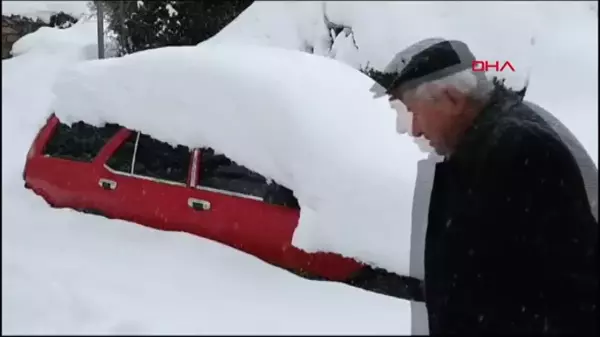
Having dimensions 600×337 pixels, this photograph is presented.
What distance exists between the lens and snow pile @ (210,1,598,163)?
58.1 inches

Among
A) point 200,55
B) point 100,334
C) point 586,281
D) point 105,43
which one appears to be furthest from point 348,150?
point 100,334

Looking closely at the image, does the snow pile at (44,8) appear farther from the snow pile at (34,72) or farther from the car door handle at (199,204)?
the car door handle at (199,204)

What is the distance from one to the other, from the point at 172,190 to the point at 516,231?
1.83 m

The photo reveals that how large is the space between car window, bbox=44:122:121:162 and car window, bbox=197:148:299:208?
0.43 metres

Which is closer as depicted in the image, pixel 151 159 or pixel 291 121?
pixel 291 121

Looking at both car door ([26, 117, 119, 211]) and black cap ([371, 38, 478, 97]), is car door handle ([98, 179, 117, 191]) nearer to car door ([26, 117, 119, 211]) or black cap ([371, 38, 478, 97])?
car door ([26, 117, 119, 211])

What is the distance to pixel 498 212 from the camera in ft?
3.61

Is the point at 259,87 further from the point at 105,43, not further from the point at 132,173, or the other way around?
the point at 105,43

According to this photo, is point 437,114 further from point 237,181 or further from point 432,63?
point 237,181

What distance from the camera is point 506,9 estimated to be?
67.8 inches

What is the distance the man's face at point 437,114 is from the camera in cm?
120

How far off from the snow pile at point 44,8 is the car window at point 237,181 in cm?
77

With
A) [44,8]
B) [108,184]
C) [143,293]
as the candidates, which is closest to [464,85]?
[143,293]

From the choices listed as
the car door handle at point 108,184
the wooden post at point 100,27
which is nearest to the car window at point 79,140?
the car door handle at point 108,184
